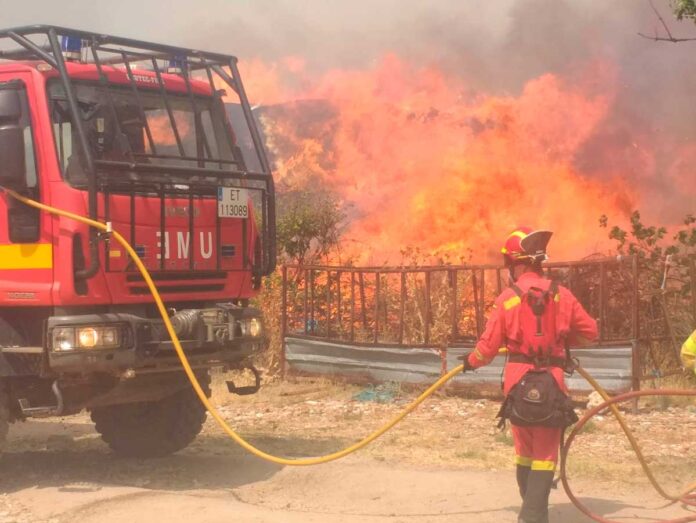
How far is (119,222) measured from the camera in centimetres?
694

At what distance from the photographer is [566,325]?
18.2 feet

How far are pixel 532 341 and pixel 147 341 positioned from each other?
8.97 ft

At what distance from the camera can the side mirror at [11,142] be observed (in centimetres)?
662

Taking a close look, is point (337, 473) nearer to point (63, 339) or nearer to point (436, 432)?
point (436, 432)

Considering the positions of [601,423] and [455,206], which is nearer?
Answer: [601,423]

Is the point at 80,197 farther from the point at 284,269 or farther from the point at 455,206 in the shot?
the point at 455,206

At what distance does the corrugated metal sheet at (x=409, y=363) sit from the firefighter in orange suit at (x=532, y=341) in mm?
4775

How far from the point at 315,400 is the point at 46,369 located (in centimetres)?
508

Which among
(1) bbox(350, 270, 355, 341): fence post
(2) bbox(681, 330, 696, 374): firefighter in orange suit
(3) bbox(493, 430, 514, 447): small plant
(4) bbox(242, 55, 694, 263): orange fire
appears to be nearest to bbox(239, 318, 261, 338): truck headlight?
(3) bbox(493, 430, 514, 447): small plant

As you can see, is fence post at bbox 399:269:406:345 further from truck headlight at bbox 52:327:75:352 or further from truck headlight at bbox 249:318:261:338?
truck headlight at bbox 52:327:75:352

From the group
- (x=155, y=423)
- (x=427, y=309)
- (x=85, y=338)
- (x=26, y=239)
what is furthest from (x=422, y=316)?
(x=26, y=239)

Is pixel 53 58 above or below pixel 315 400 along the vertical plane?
above

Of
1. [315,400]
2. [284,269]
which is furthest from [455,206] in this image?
[315,400]

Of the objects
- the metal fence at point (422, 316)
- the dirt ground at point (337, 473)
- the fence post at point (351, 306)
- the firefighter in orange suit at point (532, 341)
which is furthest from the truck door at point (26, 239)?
the fence post at point (351, 306)
